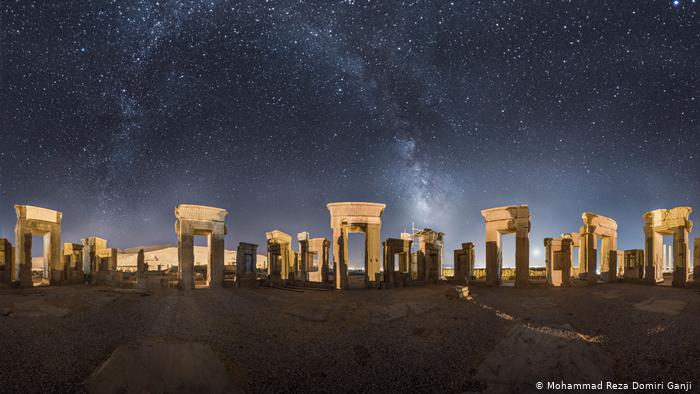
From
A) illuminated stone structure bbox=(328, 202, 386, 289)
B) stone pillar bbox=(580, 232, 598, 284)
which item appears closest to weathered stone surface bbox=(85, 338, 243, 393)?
illuminated stone structure bbox=(328, 202, 386, 289)

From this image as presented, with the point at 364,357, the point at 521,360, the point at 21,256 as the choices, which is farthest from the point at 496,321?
the point at 21,256

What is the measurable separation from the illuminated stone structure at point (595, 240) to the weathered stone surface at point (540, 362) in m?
14.0

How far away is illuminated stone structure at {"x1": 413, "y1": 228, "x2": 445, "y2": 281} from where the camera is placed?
27641mm

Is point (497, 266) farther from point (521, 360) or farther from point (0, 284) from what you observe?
point (0, 284)

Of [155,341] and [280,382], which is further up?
[155,341]

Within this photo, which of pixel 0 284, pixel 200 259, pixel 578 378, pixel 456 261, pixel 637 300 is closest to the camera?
pixel 578 378

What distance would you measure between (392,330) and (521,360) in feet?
13.3

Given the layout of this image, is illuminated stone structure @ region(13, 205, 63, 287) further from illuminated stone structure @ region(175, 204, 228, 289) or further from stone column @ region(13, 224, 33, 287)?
illuminated stone structure @ region(175, 204, 228, 289)

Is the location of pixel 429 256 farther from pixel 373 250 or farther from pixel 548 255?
pixel 548 255

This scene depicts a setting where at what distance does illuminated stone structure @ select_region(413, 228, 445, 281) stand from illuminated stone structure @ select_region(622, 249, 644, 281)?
12.8 metres

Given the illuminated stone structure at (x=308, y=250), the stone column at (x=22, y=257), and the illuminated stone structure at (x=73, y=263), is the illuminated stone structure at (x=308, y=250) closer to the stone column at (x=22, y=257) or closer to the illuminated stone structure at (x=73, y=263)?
the illuminated stone structure at (x=73, y=263)

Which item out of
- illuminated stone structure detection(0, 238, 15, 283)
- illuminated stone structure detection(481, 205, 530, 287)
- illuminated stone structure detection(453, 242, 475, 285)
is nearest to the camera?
illuminated stone structure detection(481, 205, 530, 287)

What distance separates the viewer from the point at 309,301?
17672 millimetres

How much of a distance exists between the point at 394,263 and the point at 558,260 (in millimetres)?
9748
